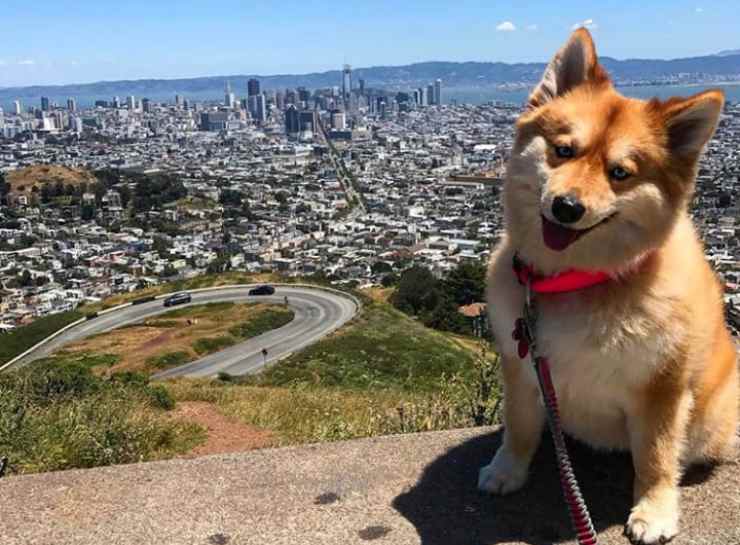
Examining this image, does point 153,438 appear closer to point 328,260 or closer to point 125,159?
point 328,260

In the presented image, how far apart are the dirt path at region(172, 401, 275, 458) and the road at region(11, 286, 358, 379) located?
12689mm

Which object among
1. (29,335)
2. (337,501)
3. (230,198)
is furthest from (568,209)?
(230,198)

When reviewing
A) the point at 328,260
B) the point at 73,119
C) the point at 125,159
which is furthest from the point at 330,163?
the point at 73,119

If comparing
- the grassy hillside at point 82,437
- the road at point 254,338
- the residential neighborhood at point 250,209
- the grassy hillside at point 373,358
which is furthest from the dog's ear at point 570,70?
the road at point 254,338

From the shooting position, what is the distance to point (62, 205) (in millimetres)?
82375

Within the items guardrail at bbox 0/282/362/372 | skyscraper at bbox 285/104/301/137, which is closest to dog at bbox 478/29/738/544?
guardrail at bbox 0/282/362/372

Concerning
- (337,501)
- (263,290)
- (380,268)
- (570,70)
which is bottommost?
(380,268)

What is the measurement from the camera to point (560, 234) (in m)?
1.89

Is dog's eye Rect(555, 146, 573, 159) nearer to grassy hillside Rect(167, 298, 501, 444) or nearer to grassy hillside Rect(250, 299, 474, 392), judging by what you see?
grassy hillside Rect(167, 298, 501, 444)

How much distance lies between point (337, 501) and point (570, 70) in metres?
1.50

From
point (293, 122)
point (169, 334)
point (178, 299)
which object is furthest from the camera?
Result: point (293, 122)

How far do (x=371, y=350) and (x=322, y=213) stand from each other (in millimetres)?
65064

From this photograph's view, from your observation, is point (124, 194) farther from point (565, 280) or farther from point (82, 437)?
point (565, 280)

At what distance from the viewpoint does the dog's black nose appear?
178 centimetres
